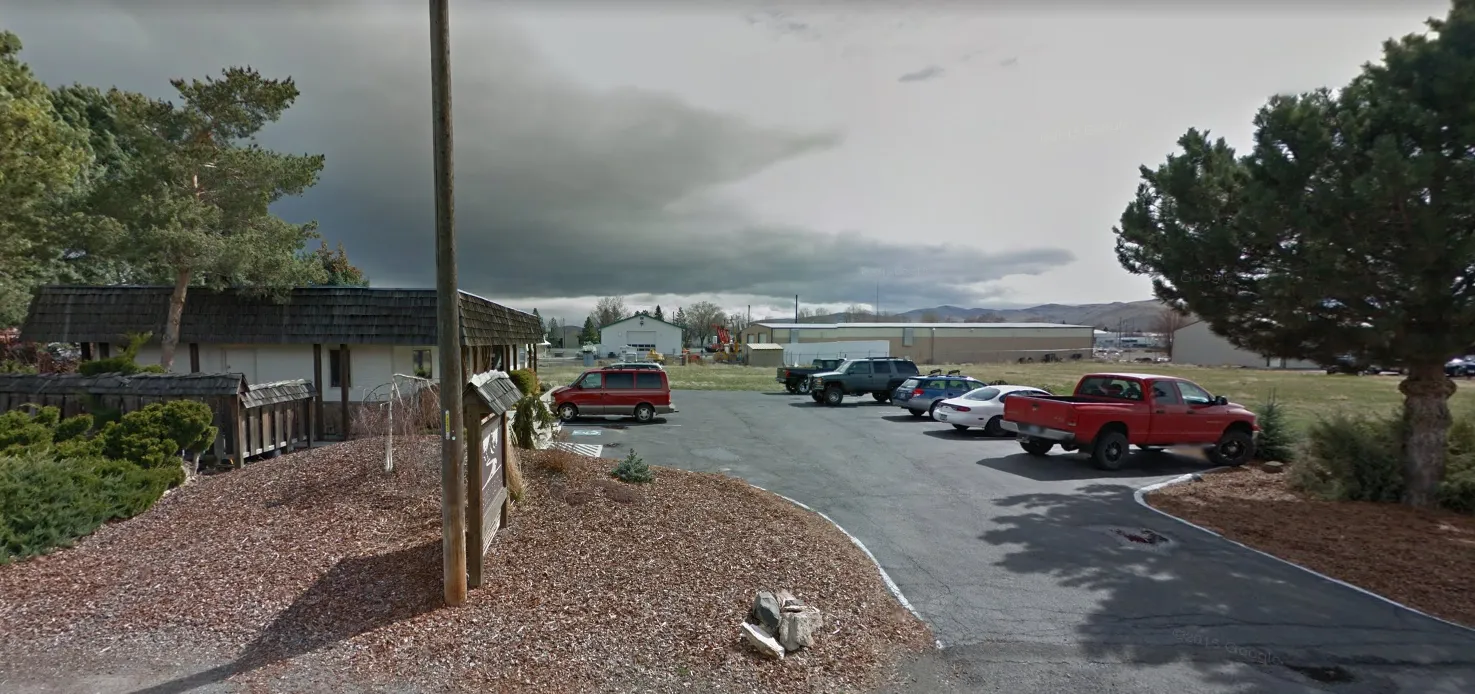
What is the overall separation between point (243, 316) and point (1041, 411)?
1707cm

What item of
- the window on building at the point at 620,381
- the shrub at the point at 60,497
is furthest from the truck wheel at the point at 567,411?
the shrub at the point at 60,497

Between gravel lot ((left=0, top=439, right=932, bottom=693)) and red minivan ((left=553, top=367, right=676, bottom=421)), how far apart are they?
39.0 ft

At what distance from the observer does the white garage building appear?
288ft

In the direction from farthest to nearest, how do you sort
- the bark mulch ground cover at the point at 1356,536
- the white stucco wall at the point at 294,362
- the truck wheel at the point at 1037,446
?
the white stucco wall at the point at 294,362 < the truck wheel at the point at 1037,446 < the bark mulch ground cover at the point at 1356,536

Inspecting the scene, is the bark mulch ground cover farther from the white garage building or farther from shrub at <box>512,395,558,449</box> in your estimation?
the white garage building

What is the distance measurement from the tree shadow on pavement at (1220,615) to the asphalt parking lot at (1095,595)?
2 centimetres

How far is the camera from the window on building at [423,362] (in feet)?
47.4

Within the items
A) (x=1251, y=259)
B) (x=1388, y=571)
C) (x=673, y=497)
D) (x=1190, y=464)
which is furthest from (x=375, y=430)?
(x=1190, y=464)

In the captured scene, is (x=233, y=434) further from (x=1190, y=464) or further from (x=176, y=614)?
(x=1190, y=464)

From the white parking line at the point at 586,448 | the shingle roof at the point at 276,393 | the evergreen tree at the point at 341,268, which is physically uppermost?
the evergreen tree at the point at 341,268

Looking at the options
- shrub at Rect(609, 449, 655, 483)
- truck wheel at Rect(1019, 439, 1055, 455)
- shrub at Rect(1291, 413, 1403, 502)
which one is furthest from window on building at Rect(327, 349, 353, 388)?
shrub at Rect(1291, 413, 1403, 502)

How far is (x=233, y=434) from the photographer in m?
9.26

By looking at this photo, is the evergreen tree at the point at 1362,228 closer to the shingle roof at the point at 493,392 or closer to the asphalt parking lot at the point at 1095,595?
the asphalt parking lot at the point at 1095,595

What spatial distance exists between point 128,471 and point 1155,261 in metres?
14.7
